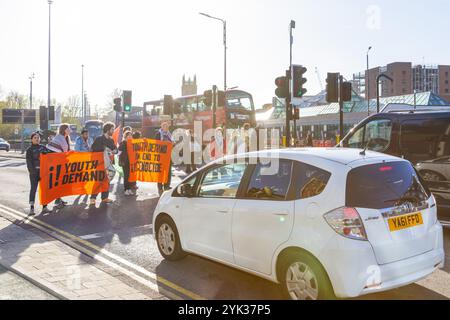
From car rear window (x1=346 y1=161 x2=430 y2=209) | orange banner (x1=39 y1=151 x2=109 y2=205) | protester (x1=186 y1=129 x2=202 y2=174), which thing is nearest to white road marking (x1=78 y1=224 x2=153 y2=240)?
orange banner (x1=39 y1=151 x2=109 y2=205)

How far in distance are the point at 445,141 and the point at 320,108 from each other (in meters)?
44.6

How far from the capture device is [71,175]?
1042cm

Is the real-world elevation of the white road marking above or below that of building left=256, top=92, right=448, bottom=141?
below

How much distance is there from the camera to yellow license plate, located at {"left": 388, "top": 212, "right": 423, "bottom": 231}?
399cm

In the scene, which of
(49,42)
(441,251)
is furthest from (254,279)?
(49,42)

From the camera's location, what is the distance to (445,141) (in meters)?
7.30

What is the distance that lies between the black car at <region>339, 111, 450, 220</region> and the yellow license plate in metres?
3.34

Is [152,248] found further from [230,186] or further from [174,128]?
[174,128]

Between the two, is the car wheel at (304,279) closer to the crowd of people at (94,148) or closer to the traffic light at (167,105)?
the crowd of people at (94,148)

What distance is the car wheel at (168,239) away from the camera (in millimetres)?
5723

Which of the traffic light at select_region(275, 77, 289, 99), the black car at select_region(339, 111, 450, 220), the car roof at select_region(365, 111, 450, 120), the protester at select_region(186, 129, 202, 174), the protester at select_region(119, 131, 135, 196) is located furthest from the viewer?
the protester at select_region(186, 129, 202, 174)

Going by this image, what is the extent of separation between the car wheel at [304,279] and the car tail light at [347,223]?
35 cm

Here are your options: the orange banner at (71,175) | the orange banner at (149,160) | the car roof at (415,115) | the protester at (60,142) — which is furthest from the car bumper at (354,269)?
the orange banner at (149,160)

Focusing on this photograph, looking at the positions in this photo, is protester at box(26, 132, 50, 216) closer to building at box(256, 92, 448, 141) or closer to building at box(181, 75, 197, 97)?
building at box(256, 92, 448, 141)
